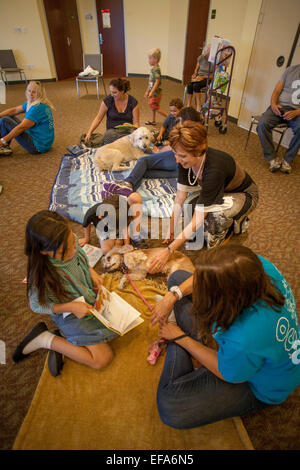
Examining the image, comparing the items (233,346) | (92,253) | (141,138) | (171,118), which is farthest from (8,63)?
(233,346)

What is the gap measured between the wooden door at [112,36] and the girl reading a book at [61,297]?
34.3ft

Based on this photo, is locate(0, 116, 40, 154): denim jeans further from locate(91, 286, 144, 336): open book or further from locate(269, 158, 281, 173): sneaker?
locate(269, 158, 281, 173): sneaker

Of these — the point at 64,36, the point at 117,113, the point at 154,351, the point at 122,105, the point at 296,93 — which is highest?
the point at 64,36

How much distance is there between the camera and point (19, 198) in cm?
288

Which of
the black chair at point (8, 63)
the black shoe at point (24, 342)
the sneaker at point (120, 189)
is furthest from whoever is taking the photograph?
the black chair at point (8, 63)

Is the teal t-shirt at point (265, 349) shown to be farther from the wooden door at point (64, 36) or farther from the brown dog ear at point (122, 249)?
the wooden door at point (64, 36)

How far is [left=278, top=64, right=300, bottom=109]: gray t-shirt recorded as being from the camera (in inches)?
133

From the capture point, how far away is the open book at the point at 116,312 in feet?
4.63

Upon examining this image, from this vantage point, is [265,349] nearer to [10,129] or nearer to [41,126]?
[41,126]

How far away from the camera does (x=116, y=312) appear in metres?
1.47

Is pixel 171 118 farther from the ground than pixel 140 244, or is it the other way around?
pixel 171 118

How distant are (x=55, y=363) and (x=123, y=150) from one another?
2.74m
